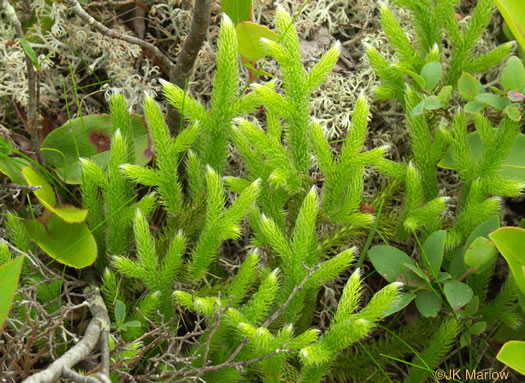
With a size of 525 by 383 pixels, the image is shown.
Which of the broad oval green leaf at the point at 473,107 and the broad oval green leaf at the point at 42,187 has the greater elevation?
the broad oval green leaf at the point at 473,107

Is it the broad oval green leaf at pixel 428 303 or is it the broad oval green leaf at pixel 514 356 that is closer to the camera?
the broad oval green leaf at pixel 514 356

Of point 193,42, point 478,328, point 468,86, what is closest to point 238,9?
point 193,42

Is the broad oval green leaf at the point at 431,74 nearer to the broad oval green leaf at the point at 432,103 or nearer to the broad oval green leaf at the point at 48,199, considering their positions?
the broad oval green leaf at the point at 432,103

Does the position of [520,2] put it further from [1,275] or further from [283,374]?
[1,275]

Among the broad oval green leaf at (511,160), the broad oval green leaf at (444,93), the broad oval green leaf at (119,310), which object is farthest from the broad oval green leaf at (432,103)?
the broad oval green leaf at (119,310)

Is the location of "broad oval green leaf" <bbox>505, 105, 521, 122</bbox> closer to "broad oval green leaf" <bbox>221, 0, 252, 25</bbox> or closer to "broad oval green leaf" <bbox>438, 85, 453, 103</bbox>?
"broad oval green leaf" <bbox>438, 85, 453, 103</bbox>

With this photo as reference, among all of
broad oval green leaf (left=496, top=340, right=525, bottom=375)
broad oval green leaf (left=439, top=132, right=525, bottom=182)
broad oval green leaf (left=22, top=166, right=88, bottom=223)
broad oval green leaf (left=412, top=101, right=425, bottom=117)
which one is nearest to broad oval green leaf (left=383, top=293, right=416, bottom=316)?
broad oval green leaf (left=496, top=340, right=525, bottom=375)
